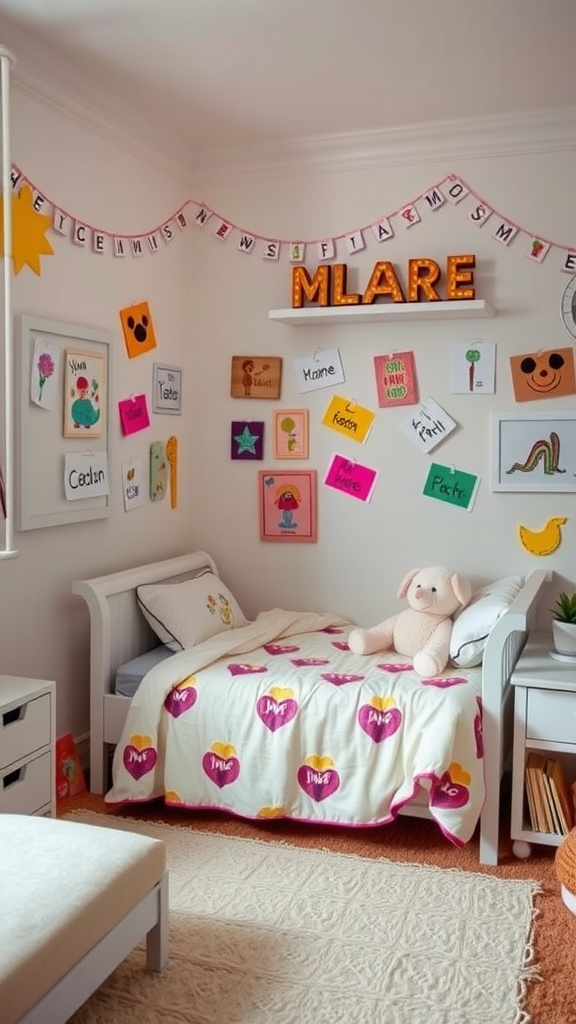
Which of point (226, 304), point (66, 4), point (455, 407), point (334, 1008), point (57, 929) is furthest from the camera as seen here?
point (226, 304)

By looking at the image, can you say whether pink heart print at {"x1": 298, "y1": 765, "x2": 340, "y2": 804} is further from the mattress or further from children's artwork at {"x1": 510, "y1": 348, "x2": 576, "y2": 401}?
children's artwork at {"x1": 510, "y1": 348, "x2": 576, "y2": 401}

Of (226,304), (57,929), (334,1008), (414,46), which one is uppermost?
(414,46)

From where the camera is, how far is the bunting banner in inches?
118

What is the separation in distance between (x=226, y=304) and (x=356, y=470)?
875 mm

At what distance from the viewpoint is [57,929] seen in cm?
158

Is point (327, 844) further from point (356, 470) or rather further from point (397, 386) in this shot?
point (397, 386)

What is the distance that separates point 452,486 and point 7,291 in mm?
1718

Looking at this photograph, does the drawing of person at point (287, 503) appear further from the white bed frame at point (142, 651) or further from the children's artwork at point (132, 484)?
the children's artwork at point (132, 484)

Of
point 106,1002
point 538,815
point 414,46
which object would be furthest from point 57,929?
point 414,46

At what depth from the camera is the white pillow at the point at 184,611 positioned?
312 centimetres

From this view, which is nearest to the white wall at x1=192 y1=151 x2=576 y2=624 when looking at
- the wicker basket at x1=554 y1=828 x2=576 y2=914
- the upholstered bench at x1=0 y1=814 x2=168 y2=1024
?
the wicker basket at x1=554 y1=828 x2=576 y2=914

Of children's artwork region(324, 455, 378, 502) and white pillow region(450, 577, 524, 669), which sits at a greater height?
children's artwork region(324, 455, 378, 502)

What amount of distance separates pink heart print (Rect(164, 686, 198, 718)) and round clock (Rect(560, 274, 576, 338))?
71.5 inches

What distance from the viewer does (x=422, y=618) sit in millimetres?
3121
